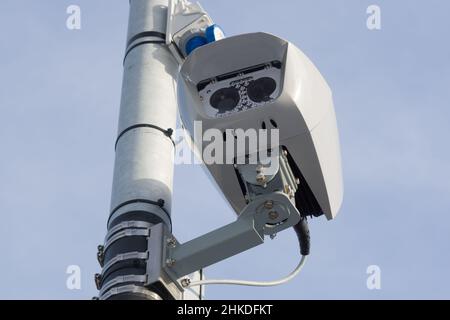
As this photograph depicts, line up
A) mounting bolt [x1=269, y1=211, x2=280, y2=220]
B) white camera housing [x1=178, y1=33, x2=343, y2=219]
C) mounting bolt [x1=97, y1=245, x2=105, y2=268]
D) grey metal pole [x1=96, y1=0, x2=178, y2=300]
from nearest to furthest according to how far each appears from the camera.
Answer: grey metal pole [x1=96, y1=0, x2=178, y2=300], mounting bolt [x1=269, y1=211, x2=280, y2=220], white camera housing [x1=178, y1=33, x2=343, y2=219], mounting bolt [x1=97, y1=245, x2=105, y2=268]

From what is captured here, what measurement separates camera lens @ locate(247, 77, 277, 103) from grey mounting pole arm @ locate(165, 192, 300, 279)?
862mm

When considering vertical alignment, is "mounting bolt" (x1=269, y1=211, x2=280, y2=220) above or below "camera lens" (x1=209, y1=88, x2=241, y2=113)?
below

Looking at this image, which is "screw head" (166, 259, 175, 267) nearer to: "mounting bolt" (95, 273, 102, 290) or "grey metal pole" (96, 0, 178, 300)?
"grey metal pole" (96, 0, 178, 300)

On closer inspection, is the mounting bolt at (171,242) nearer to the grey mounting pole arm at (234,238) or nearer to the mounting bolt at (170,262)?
the grey mounting pole arm at (234,238)

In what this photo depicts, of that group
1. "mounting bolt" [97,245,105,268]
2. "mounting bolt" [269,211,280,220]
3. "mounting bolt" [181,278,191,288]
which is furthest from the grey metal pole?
"mounting bolt" [269,211,280,220]

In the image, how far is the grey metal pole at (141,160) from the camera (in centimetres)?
805

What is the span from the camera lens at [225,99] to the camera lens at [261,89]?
116mm

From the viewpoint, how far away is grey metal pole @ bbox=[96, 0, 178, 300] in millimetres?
8055

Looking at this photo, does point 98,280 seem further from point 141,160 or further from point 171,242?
point 141,160

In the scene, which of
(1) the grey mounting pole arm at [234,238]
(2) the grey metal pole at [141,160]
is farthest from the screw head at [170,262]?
(2) the grey metal pole at [141,160]

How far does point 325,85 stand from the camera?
8969 millimetres

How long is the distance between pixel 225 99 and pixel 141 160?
0.86m
